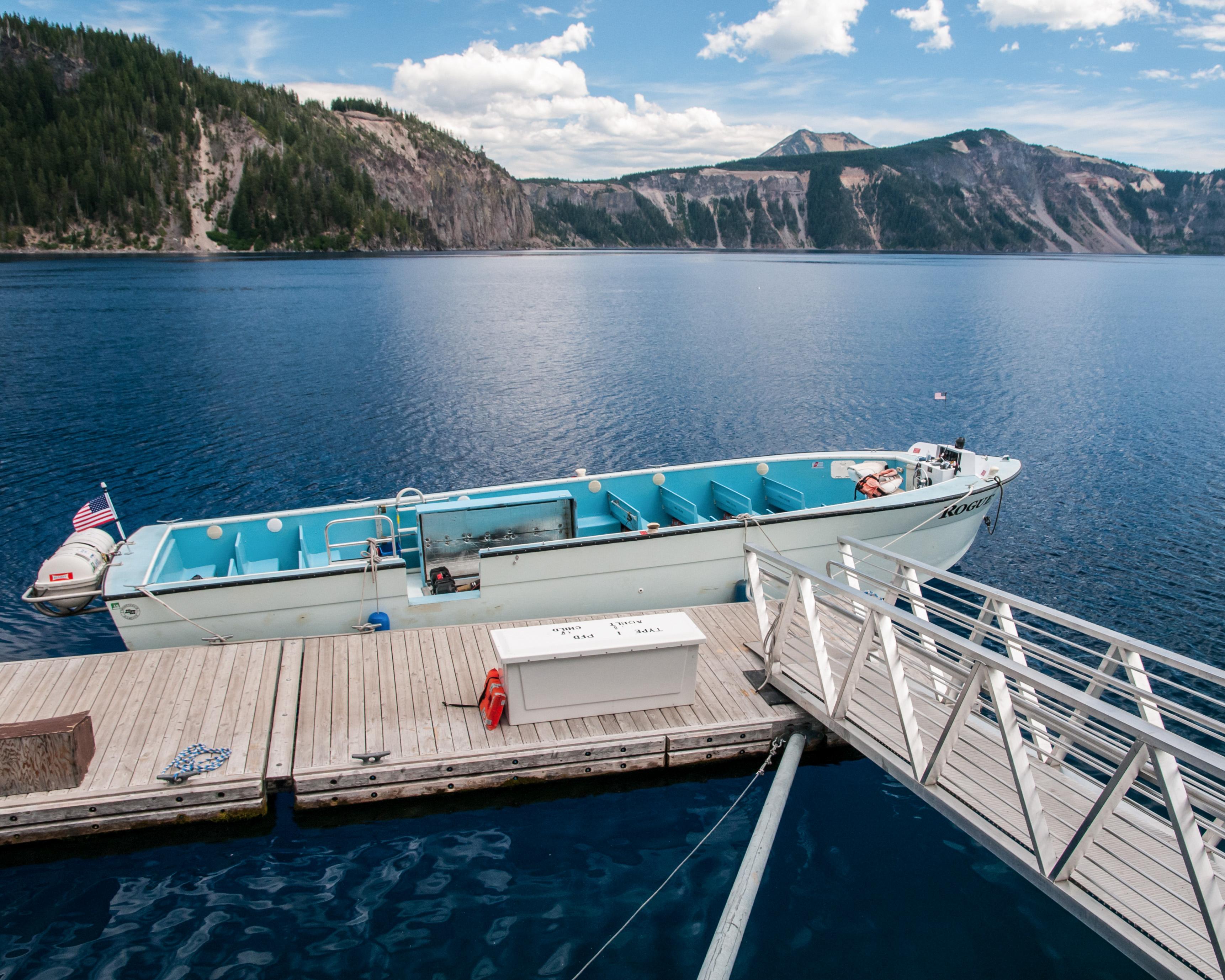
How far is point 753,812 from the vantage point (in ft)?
27.3

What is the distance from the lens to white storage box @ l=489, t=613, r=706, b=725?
8.19 metres

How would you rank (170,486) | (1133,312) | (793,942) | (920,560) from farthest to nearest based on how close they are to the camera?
(1133,312) < (170,486) < (920,560) < (793,942)

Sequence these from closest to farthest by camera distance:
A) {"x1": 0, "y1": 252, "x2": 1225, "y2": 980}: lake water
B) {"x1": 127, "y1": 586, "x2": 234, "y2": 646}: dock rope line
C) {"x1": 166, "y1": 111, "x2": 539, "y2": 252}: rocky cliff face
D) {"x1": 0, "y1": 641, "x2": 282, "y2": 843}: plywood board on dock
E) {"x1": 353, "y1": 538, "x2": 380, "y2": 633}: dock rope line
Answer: {"x1": 0, "y1": 252, "x2": 1225, "y2": 980}: lake water < {"x1": 0, "y1": 641, "x2": 282, "y2": 843}: plywood board on dock < {"x1": 127, "y1": 586, "x2": 234, "y2": 646}: dock rope line < {"x1": 353, "y1": 538, "x2": 380, "y2": 633}: dock rope line < {"x1": 166, "y1": 111, "x2": 539, "y2": 252}: rocky cliff face

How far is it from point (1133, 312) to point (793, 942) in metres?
77.6

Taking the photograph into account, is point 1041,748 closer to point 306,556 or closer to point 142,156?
point 306,556

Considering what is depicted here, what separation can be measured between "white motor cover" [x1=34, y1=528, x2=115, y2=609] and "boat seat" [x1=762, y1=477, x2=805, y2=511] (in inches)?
454

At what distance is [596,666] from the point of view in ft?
27.6

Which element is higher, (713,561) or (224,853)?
(713,561)

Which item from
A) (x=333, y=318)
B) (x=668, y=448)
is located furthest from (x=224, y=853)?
(x=333, y=318)

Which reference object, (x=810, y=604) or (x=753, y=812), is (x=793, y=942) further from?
(x=810, y=604)

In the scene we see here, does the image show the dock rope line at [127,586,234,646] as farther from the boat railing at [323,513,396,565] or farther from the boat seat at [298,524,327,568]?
the boat railing at [323,513,396,565]

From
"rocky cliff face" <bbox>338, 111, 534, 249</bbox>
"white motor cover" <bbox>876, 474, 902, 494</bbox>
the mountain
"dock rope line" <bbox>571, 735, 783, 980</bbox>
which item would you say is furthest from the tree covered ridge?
"dock rope line" <bbox>571, 735, 783, 980</bbox>

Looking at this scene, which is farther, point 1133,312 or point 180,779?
point 1133,312

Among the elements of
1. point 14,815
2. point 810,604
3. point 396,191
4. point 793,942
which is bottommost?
point 793,942
